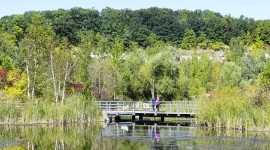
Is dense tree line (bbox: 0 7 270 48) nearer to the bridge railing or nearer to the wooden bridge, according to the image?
the bridge railing

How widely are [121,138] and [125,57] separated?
50.9m

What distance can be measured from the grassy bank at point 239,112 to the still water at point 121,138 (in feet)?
4.11

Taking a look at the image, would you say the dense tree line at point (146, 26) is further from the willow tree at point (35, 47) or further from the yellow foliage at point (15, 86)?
the yellow foliage at point (15, 86)

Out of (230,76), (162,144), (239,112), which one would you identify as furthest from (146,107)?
(230,76)

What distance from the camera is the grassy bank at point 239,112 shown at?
118 feet

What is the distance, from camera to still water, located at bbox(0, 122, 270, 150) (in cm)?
2930

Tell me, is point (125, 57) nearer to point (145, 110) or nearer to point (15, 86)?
point (15, 86)

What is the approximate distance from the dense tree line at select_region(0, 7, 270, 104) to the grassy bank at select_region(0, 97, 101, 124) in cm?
405

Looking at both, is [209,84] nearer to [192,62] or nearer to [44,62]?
[192,62]

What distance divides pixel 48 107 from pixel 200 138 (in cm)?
1526

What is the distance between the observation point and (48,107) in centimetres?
4319

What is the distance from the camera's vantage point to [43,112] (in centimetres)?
4359

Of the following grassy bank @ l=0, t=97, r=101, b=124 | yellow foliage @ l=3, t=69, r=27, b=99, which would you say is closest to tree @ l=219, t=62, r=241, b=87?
yellow foliage @ l=3, t=69, r=27, b=99

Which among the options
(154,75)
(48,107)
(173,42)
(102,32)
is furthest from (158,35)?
(48,107)
